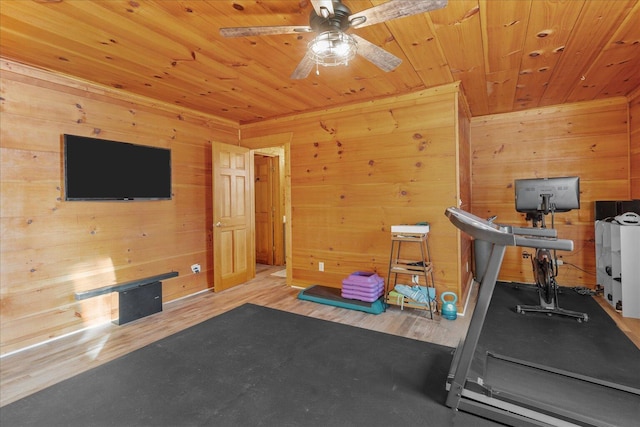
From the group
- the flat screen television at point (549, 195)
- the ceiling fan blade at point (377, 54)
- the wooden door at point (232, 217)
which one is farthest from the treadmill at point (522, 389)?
the wooden door at point (232, 217)

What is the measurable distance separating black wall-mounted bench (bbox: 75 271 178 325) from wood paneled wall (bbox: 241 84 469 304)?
69.9 inches

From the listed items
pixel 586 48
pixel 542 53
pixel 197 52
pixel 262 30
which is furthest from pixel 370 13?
pixel 586 48

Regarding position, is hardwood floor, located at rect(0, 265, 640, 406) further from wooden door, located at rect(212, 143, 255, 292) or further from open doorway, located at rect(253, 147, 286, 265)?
open doorway, located at rect(253, 147, 286, 265)

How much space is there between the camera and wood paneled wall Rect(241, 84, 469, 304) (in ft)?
11.3

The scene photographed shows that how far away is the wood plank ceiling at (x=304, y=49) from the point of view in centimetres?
203

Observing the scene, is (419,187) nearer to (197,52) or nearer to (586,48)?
(586,48)

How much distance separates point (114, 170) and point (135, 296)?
1354mm

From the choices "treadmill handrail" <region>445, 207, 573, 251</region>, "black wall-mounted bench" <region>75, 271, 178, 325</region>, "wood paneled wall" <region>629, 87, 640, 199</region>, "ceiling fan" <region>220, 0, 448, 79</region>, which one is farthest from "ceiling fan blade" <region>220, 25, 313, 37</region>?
"wood paneled wall" <region>629, 87, 640, 199</region>

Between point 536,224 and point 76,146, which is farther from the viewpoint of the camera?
point 536,224

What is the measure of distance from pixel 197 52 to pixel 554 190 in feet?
12.4

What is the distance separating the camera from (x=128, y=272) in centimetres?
353

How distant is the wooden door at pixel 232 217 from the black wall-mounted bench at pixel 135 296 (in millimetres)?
863

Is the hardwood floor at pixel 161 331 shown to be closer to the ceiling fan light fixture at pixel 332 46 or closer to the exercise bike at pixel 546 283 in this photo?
the exercise bike at pixel 546 283

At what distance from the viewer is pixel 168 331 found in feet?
10.0
